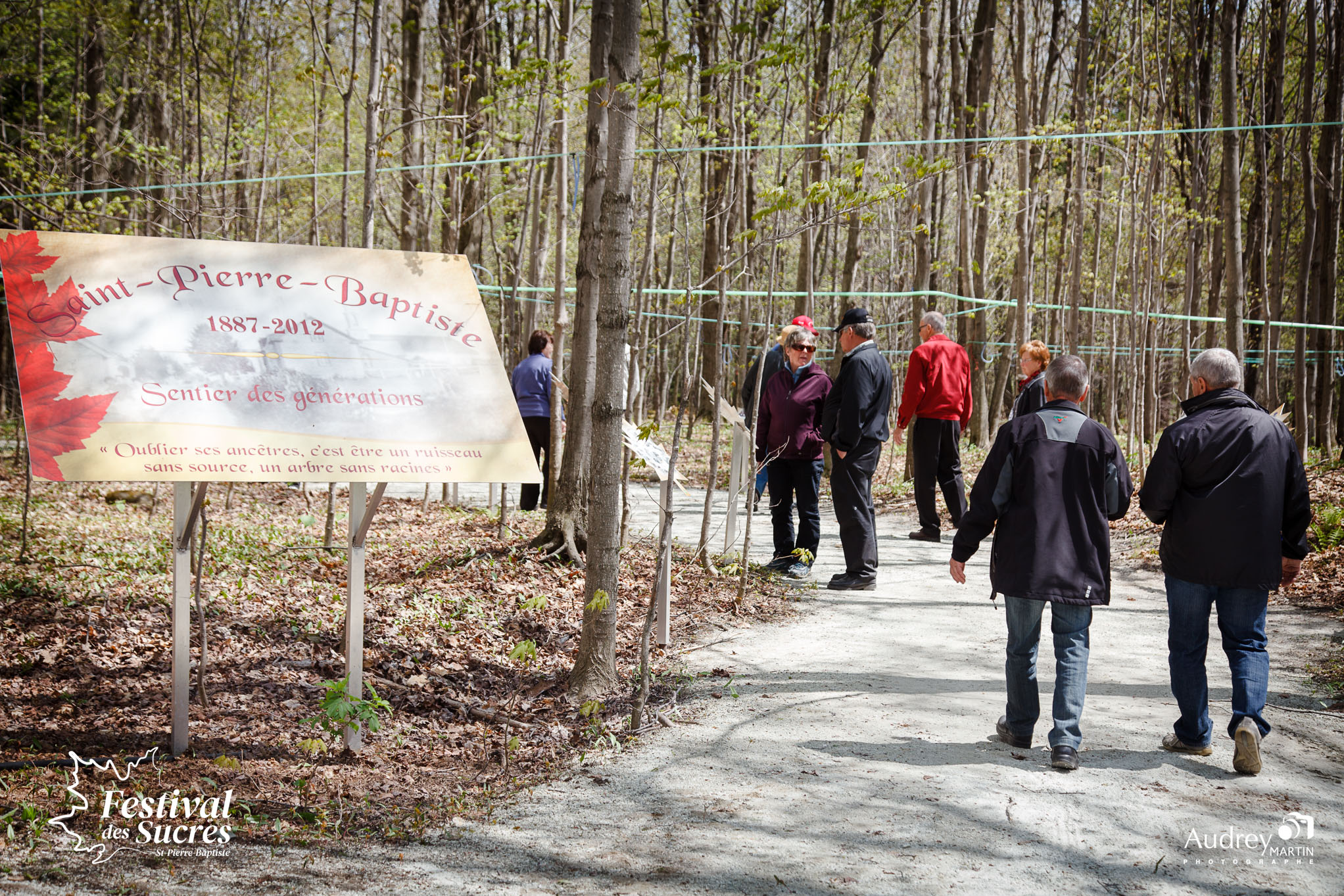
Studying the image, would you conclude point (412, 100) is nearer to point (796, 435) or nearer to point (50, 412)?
point (796, 435)

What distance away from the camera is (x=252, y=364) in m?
3.69

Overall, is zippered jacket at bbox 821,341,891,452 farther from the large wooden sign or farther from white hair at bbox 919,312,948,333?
the large wooden sign

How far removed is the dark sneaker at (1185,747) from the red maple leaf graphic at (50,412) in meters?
4.33

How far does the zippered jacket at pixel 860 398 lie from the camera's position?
22.3 feet

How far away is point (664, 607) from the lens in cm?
536

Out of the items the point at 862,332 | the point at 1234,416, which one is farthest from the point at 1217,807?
the point at 862,332

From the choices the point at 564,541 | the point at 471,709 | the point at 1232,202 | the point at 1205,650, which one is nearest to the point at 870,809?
the point at 1205,650

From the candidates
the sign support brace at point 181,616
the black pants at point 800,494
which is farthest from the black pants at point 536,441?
the sign support brace at point 181,616

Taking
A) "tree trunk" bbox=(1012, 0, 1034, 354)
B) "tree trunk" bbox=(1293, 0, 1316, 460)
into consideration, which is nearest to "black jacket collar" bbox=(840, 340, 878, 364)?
"tree trunk" bbox=(1293, 0, 1316, 460)

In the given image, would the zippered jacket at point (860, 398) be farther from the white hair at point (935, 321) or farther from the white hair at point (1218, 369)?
the white hair at point (1218, 369)

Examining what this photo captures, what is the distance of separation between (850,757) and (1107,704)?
156cm

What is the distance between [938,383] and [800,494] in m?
2.02

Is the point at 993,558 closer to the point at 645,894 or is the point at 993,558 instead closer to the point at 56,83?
the point at 645,894

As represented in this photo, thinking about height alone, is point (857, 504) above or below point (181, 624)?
above
